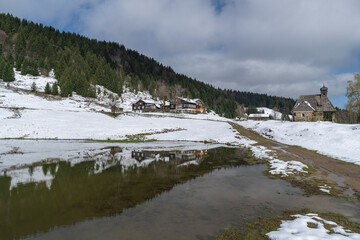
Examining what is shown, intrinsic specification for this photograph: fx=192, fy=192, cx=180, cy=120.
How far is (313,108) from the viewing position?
63.9 m

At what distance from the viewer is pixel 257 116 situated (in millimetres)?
174875

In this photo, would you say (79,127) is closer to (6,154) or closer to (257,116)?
(6,154)

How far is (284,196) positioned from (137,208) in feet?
27.7

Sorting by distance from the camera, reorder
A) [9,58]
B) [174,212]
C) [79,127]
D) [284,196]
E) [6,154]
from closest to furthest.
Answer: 1. [174,212]
2. [284,196]
3. [6,154]
4. [79,127]
5. [9,58]

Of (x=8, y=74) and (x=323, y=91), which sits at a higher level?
(x=8, y=74)

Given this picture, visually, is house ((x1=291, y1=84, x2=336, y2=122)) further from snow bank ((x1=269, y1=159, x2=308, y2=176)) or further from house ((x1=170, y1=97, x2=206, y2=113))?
house ((x1=170, y1=97, x2=206, y2=113))

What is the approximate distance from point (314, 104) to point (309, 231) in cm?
7055

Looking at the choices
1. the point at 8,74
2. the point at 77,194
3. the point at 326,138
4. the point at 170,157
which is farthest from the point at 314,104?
the point at 8,74

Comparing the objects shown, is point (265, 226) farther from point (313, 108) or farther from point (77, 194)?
point (313, 108)

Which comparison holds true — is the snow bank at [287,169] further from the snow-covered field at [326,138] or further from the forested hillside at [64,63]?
the forested hillside at [64,63]

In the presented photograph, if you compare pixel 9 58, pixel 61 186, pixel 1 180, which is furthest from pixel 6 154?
pixel 9 58

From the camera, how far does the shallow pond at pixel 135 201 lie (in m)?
7.45

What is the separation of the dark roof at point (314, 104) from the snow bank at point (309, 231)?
6733 centimetres

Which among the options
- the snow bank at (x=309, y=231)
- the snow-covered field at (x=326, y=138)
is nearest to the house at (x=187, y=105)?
the snow-covered field at (x=326, y=138)
